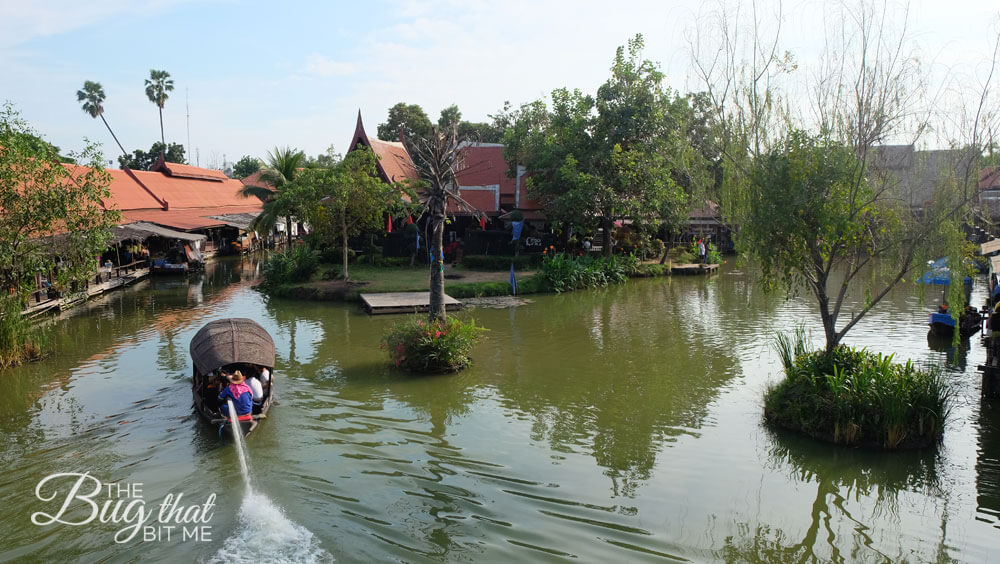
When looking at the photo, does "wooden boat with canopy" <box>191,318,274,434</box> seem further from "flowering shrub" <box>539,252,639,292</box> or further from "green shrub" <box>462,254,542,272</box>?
"green shrub" <box>462,254,542,272</box>

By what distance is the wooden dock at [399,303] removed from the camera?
21.4 meters

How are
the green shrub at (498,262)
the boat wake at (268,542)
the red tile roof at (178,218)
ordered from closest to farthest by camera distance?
the boat wake at (268,542) → the green shrub at (498,262) → the red tile roof at (178,218)

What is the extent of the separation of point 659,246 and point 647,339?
18.3 meters

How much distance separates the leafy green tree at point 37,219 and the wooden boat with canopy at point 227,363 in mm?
5200

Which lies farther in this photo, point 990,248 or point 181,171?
point 181,171

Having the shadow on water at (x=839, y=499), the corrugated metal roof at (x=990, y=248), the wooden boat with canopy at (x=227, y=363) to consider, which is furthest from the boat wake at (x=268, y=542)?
the corrugated metal roof at (x=990, y=248)

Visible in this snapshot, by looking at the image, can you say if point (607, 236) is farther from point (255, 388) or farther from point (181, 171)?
point (181, 171)

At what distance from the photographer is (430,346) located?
14500mm

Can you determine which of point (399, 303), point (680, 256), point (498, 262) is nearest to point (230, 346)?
point (399, 303)

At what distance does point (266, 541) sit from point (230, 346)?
5.07 metres

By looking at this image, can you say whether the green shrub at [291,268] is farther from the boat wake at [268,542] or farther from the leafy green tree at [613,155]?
the boat wake at [268,542]

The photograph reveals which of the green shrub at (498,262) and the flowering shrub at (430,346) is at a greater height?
the green shrub at (498,262)

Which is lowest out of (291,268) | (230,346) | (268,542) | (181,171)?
(268,542)

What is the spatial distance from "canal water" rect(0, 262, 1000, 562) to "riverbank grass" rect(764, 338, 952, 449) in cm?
27
